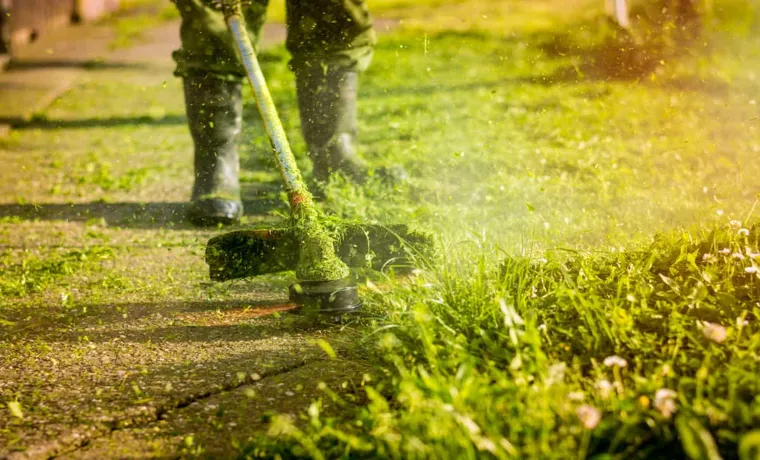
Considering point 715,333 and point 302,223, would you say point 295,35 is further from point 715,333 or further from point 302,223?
point 715,333

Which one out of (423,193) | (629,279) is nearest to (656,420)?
(629,279)

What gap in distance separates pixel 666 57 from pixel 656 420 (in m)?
5.26

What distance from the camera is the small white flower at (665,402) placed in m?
1.69

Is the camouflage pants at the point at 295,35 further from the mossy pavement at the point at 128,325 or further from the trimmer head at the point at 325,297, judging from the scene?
the trimmer head at the point at 325,297

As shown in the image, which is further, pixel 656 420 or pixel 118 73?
pixel 118 73

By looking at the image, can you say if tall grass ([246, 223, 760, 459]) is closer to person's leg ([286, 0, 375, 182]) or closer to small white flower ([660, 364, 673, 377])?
small white flower ([660, 364, 673, 377])

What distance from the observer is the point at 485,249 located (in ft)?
8.80

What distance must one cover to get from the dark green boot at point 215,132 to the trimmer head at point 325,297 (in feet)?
4.00

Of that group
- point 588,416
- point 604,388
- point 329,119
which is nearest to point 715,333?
point 604,388

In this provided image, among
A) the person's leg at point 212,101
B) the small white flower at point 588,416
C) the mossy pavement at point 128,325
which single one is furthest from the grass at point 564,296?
the person's leg at point 212,101

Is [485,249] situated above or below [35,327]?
above

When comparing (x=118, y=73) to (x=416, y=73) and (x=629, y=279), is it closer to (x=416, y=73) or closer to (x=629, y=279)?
(x=416, y=73)

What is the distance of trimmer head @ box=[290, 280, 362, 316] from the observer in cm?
264

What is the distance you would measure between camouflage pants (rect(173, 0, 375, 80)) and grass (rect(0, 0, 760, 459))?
605mm
